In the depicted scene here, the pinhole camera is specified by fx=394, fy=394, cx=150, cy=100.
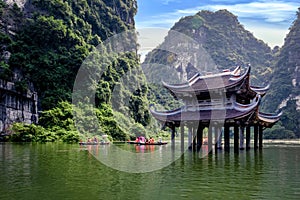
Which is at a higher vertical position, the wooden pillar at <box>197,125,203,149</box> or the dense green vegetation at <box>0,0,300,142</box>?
the dense green vegetation at <box>0,0,300,142</box>

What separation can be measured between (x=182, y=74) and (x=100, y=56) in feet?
234

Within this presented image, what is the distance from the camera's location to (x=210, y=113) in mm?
27922

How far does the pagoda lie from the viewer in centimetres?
2662

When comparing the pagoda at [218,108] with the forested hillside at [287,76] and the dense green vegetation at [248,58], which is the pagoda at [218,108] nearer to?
the dense green vegetation at [248,58]

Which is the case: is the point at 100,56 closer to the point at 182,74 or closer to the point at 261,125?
the point at 261,125

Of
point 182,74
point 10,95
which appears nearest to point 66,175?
point 10,95

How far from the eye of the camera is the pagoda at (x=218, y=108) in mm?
26625

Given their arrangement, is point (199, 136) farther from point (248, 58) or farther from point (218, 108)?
point (248, 58)

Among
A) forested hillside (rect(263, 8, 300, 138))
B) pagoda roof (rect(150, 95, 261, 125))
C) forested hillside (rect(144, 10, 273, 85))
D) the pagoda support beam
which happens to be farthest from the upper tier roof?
forested hillside (rect(144, 10, 273, 85))

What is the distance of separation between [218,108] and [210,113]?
663mm

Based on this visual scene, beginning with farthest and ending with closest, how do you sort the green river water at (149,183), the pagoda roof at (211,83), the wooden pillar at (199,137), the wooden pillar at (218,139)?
the wooden pillar at (218,139) → the wooden pillar at (199,137) → the pagoda roof at (211,83) → the green river water at (149,183)

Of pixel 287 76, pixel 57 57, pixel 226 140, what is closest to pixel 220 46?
pixel 287 76

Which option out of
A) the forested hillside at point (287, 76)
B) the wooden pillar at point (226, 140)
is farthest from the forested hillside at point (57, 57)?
the forested hillside at point (287, 76)

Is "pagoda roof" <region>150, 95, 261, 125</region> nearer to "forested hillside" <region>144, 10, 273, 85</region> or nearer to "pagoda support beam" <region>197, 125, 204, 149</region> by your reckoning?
"pagoda support beam" <region>197, 125, 204, 149</region>
